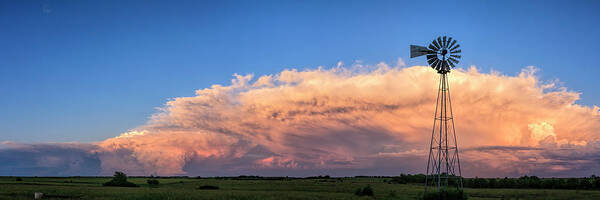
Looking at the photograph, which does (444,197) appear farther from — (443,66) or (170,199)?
(170,199)

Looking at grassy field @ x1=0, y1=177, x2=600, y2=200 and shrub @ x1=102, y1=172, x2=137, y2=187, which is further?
shrub @ x1=102, y1=172, x2=137, y2=187

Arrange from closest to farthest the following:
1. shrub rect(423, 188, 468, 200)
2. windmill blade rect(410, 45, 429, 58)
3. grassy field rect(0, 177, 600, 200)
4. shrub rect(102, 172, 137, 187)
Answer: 1. shrub rect(423, 188, 468, 200)
2. windmill blade rect(410, 45, 429, 58)
3. grassy field rect(0, 177, 600, 200)
4. shrub rect(102, 172, 137, 187)

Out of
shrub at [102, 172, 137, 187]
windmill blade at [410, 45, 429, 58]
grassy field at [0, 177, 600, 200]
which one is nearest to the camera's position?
windmill blade at [410, 45, 429, 58]

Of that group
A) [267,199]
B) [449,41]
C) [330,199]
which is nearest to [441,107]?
[449,41]

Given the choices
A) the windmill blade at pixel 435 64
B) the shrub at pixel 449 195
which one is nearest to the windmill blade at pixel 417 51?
the windmill blade at pixel 435 64

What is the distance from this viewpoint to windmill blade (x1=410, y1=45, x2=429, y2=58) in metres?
64.0

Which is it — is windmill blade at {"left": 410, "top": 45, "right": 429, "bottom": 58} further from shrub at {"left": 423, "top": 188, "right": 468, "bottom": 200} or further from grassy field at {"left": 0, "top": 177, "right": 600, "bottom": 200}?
grassy field at {"left": 0, "top": 177, "right": 600, "bottom": 200}

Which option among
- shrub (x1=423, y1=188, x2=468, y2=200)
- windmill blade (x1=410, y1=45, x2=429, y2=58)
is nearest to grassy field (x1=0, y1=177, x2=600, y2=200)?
shrub (x1=423, y1=188, x2=468, y2=200)

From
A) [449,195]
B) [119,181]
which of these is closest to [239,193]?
[449,195]

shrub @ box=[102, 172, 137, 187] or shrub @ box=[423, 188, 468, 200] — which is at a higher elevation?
shrub @ box=[423, 188, 468, 200]

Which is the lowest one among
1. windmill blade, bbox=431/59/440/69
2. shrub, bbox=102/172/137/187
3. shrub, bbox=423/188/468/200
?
shrub, bbox=102/172/137/187

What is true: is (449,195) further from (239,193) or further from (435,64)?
(239,193)

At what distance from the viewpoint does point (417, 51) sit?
6425 cm

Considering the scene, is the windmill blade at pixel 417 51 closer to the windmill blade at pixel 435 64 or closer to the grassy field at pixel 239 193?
the windmill blade at pixel 435 64
